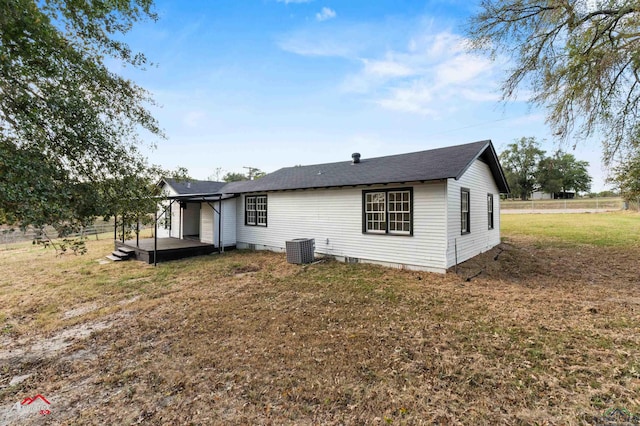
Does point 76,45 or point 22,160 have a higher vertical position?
point 76,45

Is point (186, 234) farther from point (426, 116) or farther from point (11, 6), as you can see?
point (426, 116)

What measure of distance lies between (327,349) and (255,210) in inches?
377

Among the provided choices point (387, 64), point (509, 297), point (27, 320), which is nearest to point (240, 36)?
point (387, 64)

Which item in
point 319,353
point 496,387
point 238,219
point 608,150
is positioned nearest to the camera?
point 496,387

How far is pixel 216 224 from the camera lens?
12586mm

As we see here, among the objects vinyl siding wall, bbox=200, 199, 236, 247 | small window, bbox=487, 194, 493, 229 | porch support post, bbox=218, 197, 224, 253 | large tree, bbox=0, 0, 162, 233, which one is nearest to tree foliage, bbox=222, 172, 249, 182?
vinyl siding wall, bbox=200, 199, 236, 247

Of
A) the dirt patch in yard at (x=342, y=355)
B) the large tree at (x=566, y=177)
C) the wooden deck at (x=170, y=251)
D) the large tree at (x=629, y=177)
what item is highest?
the large tree at (x=566, y=177)

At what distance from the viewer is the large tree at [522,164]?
63250 mm

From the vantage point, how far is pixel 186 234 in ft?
47.2

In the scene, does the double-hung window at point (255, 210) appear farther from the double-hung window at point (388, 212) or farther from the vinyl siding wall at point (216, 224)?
the double-hung window at point (388, 212)

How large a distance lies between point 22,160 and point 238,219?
405 inches

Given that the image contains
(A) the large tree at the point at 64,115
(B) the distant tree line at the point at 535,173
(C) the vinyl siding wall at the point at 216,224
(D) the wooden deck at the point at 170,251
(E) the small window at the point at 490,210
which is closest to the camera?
(A) the large tree at the point at 64,115

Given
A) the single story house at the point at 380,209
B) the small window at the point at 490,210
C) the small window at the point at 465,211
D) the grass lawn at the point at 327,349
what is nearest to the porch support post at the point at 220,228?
the single story house at the point at 380,209

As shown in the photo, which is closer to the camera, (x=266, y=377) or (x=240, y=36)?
(x=266, y=377)
